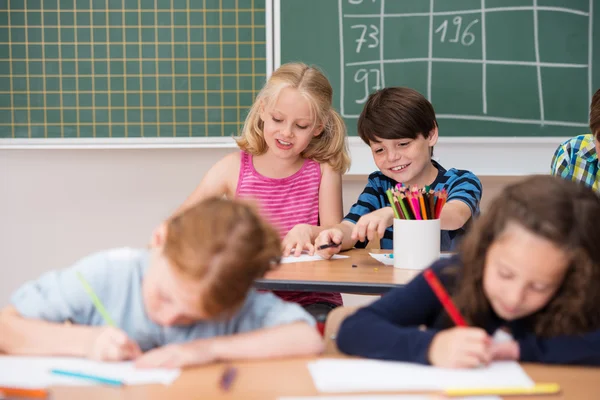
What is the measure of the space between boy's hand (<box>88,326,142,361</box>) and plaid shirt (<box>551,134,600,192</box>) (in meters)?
1.85

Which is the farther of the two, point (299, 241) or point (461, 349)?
point (299, 241)

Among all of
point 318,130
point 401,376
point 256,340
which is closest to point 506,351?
point 401,376

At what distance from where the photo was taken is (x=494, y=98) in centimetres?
323

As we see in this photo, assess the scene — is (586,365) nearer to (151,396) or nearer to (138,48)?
(151,396)

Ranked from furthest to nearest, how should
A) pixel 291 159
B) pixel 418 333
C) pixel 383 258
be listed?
pixel 291 159, pixel 383 258, pixel 418 333

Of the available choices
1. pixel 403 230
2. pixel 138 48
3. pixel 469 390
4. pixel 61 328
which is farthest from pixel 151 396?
Result: pixel 138 48

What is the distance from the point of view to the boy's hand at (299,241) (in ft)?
7.22

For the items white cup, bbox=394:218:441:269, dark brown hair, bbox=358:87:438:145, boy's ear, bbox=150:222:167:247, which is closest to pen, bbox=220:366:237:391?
boy's ear, bbox=150:222:167:247

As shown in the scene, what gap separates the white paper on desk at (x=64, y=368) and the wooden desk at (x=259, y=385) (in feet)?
0.10

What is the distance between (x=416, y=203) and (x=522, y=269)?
86cm

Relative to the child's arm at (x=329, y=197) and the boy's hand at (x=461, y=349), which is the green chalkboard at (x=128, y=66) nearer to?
the child's arm at (x=329, y=197)

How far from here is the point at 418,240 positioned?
1.99 metres

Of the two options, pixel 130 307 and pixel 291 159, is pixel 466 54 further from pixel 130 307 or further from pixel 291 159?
pixel 130 307

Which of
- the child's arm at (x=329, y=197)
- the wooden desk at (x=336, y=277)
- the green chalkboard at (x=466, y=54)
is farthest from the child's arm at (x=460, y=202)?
the green chalkboard at (x=466, y=54)
